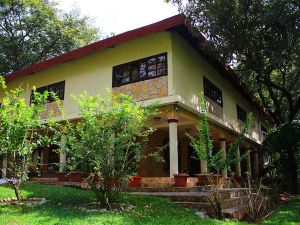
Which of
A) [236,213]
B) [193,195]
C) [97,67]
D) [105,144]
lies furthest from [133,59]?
[236,213]

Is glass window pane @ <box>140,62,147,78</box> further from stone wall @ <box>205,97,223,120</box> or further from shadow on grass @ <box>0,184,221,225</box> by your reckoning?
shadow on grass @ <box>0,184,221,225</box>

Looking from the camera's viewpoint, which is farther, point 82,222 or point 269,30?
point 269,30

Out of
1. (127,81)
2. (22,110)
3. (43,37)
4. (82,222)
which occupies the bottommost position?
(82,222)

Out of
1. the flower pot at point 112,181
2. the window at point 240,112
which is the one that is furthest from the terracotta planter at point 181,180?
the window at point 240,112

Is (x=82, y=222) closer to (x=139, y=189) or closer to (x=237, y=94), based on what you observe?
(x=139, y=189)

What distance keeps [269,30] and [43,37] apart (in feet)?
67.6

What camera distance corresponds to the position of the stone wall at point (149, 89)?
1281 centimetres

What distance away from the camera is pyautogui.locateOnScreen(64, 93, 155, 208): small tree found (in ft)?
27.3

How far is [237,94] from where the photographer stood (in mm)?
20797

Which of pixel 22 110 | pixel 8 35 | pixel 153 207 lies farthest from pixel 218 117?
pixel 8 35

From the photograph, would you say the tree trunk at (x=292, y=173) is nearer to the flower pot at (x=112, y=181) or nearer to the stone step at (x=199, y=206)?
the stone step at (x=199, y=206)

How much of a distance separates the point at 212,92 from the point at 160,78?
14.8 feet

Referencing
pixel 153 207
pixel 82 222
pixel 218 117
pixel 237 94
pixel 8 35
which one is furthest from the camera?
pixel 8 35

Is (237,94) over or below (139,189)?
over
